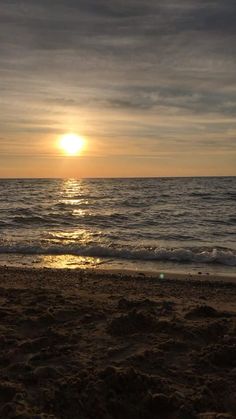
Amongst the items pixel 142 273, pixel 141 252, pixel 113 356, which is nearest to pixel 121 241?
pixel 141 252

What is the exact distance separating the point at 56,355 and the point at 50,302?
2.03m

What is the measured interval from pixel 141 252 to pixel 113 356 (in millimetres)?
7414

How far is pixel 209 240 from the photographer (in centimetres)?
1418

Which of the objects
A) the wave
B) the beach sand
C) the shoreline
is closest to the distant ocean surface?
the wave

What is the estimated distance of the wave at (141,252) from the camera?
11172mm

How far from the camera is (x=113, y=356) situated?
439 centimetres

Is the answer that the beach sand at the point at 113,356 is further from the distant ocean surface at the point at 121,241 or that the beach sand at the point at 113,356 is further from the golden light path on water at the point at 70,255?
the distant ocean surface at the point at 121,241

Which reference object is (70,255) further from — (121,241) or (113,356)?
(113,356)

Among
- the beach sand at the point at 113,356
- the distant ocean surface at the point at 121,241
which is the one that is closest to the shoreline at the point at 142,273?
the distant ocean surface at the point at 121,241

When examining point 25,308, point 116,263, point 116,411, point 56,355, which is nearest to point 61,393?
point 116,411

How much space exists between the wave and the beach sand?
3936mm

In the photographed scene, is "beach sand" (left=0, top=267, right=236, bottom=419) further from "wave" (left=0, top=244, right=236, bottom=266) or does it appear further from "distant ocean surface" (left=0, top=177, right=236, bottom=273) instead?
"wave" (left=0, top=244, right=236, bottom=266)

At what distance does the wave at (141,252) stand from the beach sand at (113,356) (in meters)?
3.94

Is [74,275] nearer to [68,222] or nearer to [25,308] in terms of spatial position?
[25,308]
